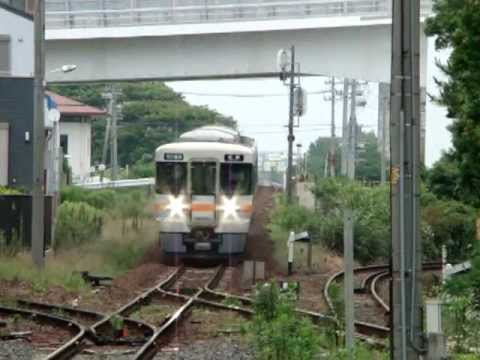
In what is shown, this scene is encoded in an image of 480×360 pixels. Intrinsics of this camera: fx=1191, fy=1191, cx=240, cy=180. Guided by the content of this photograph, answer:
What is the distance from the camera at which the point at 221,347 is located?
14.2m

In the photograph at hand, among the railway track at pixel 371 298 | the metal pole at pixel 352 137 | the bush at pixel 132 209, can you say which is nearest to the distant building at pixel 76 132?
the metal pole at pixel 352 137

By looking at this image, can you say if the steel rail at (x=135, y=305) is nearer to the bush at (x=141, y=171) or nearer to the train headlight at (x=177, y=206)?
the train headlight at (x=177, y=206)

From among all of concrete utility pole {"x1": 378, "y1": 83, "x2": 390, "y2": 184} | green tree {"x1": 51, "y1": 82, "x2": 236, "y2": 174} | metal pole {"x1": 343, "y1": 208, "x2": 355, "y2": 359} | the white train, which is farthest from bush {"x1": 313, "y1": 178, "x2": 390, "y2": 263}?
green tree {"x1": 51, "y1": 82, "x2": 236, "y2": 174}

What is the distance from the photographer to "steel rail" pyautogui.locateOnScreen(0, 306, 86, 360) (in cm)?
1317

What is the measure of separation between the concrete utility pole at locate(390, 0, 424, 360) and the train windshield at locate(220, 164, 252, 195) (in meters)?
19.2

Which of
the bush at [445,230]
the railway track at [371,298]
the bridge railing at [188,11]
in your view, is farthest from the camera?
the bridge railing at [188,11]

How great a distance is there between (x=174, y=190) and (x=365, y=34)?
27.1 ft

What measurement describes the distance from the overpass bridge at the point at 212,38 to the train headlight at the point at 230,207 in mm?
6917

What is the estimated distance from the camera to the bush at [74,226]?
2980 centimetres

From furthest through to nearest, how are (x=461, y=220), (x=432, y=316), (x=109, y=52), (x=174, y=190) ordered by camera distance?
(x=109, y=52), (x=461, y=220), (x=174, y=190), (x=432, y=316)

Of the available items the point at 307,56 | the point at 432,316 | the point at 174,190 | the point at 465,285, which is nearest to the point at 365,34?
the point at 307,56

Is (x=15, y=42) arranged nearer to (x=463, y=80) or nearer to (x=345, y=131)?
(x=345, y=131)

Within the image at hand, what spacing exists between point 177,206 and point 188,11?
308 inches

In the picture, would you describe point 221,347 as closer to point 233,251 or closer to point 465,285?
point 465,285
